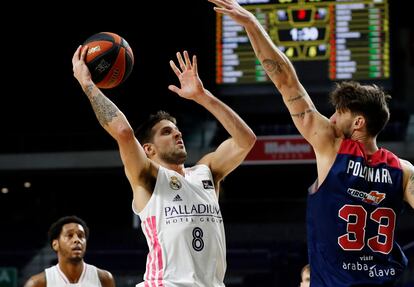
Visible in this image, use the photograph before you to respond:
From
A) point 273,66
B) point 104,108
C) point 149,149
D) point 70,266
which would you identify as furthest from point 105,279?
point 273,66

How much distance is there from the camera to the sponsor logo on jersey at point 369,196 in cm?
341

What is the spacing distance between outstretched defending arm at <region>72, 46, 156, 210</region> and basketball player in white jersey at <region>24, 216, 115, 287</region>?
2.45 meters

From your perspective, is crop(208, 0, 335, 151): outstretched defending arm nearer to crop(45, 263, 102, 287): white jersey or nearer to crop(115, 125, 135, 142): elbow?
crop(115, 125, 135, 142): elbow

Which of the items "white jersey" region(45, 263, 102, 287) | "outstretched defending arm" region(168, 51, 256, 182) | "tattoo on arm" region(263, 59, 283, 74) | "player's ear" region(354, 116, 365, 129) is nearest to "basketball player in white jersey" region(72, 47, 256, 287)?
"outstretched defending arm" region(168, 51, 256, 182)

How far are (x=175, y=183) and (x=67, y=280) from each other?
104 inches

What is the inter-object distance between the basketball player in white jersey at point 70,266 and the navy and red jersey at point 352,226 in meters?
3.41

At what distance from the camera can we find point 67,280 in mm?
6543

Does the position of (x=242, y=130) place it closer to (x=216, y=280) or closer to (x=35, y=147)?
(x=216, y=280)

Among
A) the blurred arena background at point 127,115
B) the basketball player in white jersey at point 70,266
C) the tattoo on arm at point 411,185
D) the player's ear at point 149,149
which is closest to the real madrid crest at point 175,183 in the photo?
the player's ear at point 149,149

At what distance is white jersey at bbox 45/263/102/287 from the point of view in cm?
652

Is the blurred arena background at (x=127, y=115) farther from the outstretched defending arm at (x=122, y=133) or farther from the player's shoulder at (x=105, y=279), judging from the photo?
the outstretched defending arm at (x=122, y=133)

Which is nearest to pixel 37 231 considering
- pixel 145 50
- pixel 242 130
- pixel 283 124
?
pixel 145 50

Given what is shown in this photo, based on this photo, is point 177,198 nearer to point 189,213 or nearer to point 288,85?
point 189,213

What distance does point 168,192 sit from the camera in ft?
13.8
